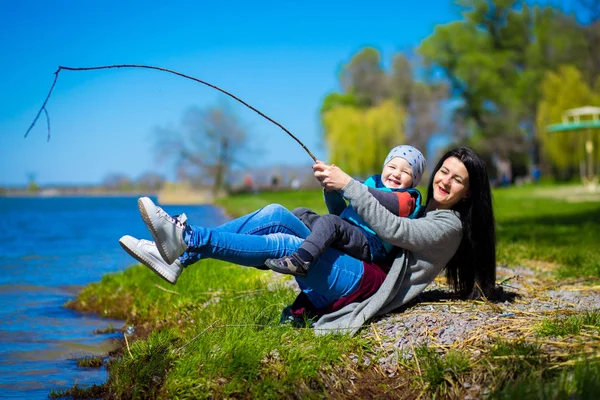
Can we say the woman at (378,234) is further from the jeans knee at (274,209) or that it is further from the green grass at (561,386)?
the green grass at (561,386)

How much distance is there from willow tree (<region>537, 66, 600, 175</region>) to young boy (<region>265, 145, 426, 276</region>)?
3197 cm

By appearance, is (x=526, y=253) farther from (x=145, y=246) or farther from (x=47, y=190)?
(x=47, y=190)

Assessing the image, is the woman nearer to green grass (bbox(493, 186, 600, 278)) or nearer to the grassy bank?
the grassy bank

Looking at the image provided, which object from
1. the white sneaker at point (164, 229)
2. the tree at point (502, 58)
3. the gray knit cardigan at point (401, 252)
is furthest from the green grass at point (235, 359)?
the tree at point (502, 58)

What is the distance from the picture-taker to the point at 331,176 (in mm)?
4172

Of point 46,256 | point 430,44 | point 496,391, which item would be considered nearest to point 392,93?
point 430,44

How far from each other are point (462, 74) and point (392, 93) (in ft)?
17.5

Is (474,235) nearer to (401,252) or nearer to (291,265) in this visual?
(401,252)

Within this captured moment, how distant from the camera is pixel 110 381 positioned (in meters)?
4.40

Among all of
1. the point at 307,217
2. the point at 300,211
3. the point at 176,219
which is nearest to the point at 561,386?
Result: the point at 307,217

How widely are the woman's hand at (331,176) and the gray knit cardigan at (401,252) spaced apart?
0.04 metres

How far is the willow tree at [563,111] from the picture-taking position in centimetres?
3453

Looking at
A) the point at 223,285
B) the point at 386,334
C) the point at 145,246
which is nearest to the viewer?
the point at 145,246

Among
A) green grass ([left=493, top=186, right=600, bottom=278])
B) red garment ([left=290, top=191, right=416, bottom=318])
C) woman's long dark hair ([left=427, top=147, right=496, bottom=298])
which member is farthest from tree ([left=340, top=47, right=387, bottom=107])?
red garment ([left=290, top=191, right=416, bottom=318])
